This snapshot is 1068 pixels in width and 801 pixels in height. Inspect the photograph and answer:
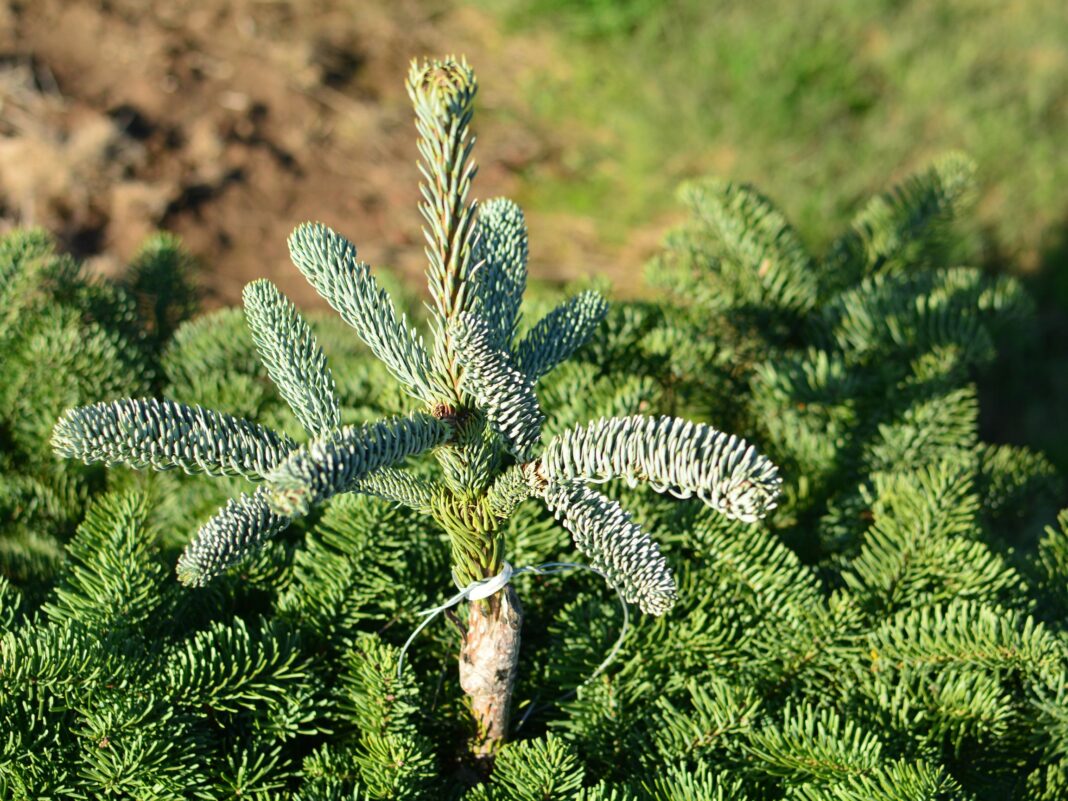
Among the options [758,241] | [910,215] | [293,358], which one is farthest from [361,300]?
[910,215]

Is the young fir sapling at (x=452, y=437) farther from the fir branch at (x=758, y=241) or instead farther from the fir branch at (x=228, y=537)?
the fir branch at (x=758, y=241)

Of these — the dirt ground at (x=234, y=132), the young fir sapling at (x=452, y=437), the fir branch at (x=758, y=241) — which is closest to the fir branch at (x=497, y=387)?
the young fir sapling at (x=452, y=437)

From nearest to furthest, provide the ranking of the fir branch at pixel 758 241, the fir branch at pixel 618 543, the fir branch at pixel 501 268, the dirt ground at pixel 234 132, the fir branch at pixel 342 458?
the fir branch at pixel 342 458 → the fir branch at pixel 618 543 → the fir branch at pixel 501 268 → the fir branch at pixel 758 241 → the dirt ground at pixel 234 132

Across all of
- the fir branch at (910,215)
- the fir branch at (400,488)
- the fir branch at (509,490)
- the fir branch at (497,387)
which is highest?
the fir branch at (910,215)

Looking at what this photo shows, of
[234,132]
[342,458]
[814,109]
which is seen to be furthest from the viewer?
[814,109]

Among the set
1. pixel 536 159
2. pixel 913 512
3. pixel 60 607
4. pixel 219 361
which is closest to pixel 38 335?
pixel 219 361

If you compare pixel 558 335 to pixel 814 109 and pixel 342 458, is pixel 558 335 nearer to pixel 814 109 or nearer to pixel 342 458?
pixel 342 458
